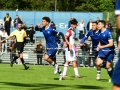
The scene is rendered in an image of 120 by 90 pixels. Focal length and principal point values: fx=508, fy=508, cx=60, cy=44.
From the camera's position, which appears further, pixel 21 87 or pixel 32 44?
pixel 32 44

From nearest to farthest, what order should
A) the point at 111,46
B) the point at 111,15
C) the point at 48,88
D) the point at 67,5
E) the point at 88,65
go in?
1. the point at 48,88
2. the point at 111,46
3. the point at 88,65
4. the point at 111,15
5. the point at 67,5

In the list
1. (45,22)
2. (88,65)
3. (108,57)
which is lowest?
(88,65)

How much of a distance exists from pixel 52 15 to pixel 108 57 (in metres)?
24.7

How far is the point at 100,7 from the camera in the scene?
3248 inches

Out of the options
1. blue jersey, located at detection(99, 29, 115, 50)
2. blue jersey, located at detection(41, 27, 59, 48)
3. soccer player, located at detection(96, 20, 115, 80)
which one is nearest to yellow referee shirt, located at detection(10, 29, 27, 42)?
blue jersey, located at detection(41, 27, 59, 48)

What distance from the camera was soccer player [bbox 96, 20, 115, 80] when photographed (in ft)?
53.7

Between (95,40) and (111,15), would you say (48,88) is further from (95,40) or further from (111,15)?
(111,15)

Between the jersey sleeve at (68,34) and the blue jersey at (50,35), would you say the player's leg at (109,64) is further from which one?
the jersey sleeve at (68,34)

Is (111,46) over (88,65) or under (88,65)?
over

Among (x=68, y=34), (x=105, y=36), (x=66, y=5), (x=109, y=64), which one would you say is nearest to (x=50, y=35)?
(x=68, y=34)

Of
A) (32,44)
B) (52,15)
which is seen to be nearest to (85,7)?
(52,15)

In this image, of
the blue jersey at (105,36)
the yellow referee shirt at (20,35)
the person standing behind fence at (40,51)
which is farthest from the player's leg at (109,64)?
the person standing behind fence at (40,51)

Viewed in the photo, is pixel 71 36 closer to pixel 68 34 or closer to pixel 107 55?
pixel 68 34

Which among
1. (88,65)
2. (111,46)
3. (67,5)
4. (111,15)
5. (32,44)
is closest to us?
(111,46)
